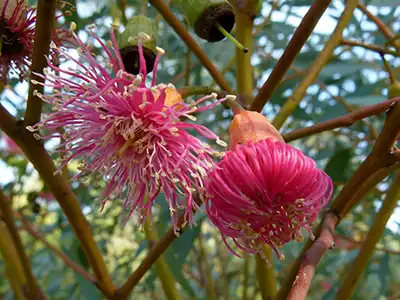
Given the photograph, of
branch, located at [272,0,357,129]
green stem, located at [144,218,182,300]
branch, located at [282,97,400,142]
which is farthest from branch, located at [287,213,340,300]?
green stem, located at [144,218,182,300]

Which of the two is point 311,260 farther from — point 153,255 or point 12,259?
point 12,259

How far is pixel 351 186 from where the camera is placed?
2.77ft

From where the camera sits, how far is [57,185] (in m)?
0.94

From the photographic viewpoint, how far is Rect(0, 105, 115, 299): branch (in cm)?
86

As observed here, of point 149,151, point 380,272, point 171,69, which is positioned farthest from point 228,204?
point 171,69

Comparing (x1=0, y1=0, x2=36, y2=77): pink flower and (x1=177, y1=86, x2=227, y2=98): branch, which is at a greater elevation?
(x1=0, y1=0, x2=36, y2=77): pink flower

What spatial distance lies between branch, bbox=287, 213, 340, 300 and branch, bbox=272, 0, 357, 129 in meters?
0.26

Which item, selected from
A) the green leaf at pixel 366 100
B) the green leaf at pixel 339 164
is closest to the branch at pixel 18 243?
the green leaf at pixel 339 164

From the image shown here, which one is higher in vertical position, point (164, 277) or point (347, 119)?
point (347, 119)

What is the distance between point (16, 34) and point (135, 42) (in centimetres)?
34

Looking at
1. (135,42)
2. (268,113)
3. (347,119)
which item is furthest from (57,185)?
(268,113)

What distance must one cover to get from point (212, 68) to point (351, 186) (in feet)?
1.24

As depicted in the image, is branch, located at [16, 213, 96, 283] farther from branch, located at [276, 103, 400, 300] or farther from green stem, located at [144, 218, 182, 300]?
branch, located at [276, 103, 400, 300]

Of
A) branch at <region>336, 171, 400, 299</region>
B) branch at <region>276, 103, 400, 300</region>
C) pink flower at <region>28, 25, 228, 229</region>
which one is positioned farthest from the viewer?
branch at <region>336, 171, 400, 299</region>
